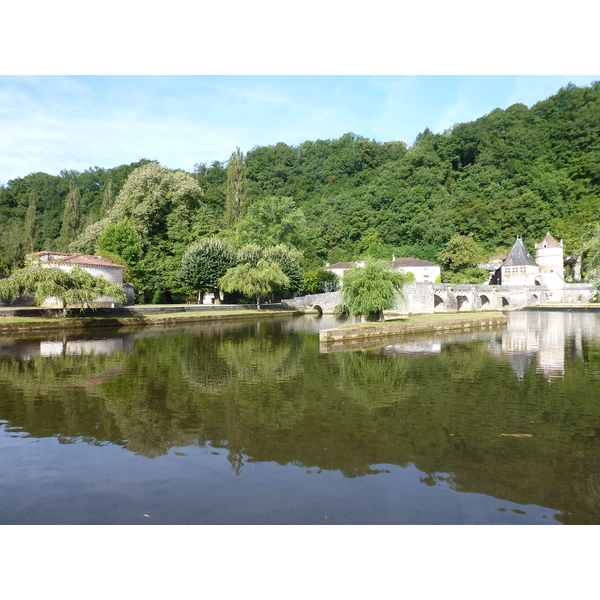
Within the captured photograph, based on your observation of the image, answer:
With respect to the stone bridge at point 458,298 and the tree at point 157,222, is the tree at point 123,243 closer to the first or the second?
the tree at point 157,222

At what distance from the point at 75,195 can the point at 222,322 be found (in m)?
46.7

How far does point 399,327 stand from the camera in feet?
85.3

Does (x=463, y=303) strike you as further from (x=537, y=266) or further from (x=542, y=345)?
(x=542, y=345)

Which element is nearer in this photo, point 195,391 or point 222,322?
point 195,391

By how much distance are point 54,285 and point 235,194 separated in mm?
41830

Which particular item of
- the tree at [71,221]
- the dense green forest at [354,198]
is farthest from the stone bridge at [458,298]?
the tree at [71,221]

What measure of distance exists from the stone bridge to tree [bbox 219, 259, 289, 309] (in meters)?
6.75

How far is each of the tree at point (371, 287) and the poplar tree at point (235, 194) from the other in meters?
41.6

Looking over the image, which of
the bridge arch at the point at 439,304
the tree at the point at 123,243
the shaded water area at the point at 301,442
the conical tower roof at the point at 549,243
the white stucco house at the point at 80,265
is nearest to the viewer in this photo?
the shaded water area at the point at 301,442

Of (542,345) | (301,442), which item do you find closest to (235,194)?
(542,345)

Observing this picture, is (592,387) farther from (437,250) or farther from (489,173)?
(489,173)

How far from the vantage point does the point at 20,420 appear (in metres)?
9.56

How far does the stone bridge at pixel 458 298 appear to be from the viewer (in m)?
40.7

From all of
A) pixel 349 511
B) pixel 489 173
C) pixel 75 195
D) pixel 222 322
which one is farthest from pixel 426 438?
pixel 489 173
